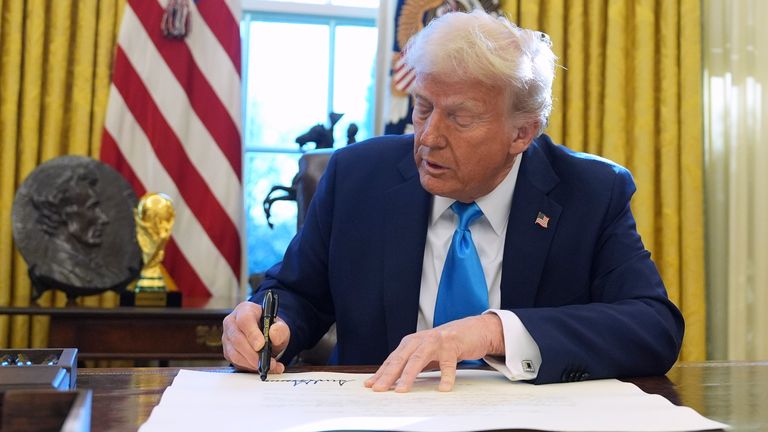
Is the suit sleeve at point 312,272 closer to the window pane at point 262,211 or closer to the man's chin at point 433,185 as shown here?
the man's chin at point 433,185

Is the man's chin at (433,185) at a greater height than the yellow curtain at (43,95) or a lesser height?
lesser

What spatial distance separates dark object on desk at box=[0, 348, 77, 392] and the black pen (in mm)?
311

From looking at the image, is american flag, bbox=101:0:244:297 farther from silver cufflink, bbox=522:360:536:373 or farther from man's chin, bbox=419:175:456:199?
silver cufflink, bbox=522:360:536:373

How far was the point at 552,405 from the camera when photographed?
1.29 metres

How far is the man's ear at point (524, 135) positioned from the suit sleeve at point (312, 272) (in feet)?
1.41

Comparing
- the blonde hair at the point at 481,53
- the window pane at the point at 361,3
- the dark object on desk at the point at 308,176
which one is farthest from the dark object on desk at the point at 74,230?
the blonde hair at the point at 481,53

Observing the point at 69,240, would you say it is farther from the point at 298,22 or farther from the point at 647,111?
the point at 647,111

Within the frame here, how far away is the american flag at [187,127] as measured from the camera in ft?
12.3

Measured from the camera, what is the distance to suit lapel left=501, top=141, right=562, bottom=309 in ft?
6.57

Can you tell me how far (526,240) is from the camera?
202cm

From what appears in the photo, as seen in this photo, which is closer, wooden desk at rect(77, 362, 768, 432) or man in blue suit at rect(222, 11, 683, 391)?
wooden desk at rect(77, 362, 768, 432)

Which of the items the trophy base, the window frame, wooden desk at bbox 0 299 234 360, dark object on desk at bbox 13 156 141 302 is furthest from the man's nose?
the window frame

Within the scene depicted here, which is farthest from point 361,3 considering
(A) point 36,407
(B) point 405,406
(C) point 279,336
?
(A) point 36,407

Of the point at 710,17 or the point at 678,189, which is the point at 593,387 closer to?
the point at 678,189
